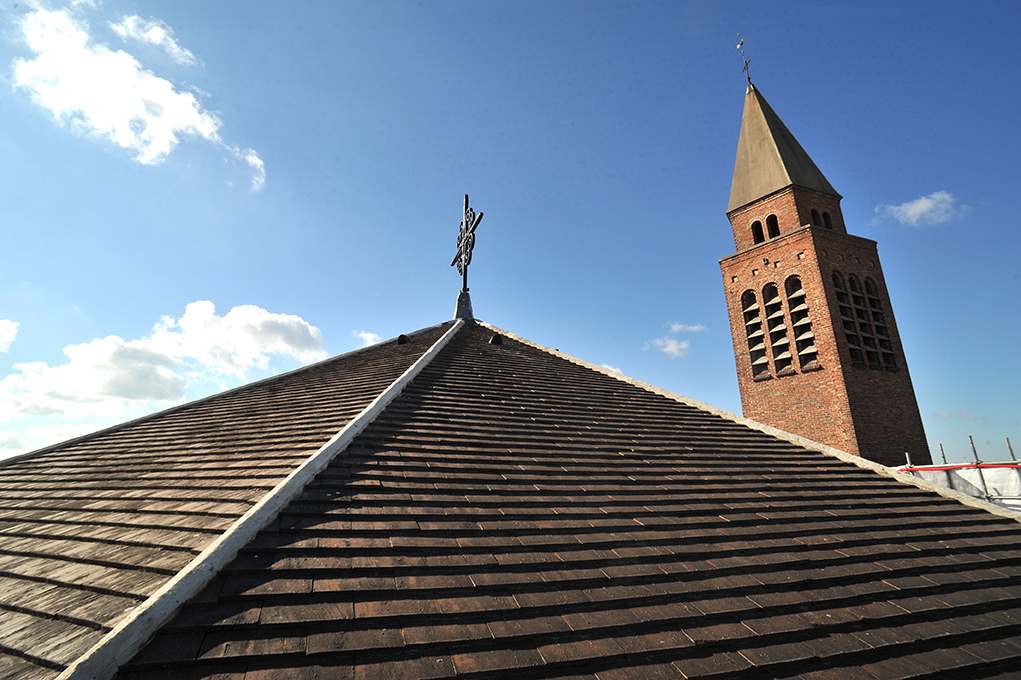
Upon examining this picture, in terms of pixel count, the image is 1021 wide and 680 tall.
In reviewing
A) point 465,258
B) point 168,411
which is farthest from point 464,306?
point 168,411

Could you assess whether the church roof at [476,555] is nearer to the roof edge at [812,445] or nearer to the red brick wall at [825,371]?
the roof edge at [812,445]

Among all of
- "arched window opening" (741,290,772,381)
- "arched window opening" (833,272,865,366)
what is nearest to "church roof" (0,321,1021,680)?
"arched window opening" (833,272,865,366)

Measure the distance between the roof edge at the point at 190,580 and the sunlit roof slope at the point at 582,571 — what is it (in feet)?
0.26

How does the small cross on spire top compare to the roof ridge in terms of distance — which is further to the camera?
the small cross on spire top

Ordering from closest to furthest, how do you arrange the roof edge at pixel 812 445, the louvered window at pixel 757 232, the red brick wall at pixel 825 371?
1. the roof edge at pixel 812 445
2. the red brick wall at pixel 825 371
3. the louvered window at pixel 757 232

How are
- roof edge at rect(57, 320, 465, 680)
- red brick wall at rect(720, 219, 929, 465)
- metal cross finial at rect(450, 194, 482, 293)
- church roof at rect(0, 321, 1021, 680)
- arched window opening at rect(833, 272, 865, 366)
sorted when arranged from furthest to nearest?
1. arched window opening at rect(833, 272, 865, 366)
2. red brick wall at rect(720, 219, 929, 465)
3. metal cross finial at rect(450, 194, 482, 293)
4. church roof at rect(0, 321, 1021, 680)
5. roof edge at rect(57, 320, 465, 680)

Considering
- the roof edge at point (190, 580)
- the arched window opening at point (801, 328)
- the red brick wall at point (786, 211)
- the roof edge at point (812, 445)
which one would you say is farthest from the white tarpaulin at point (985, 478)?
the roof edge at point (190, 580)

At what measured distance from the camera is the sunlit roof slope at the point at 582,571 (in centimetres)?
282

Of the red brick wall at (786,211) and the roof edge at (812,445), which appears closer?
the roof edge at (812,445)

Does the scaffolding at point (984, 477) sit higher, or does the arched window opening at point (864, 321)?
the arched window opening at point (864, 321)

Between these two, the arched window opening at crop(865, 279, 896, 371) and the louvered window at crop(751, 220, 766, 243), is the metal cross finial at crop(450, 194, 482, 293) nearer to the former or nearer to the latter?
the louvered window at crop(751, 220, 766, 243)

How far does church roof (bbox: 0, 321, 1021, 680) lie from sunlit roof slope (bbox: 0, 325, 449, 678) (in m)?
0.03

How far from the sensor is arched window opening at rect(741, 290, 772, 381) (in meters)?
19.1

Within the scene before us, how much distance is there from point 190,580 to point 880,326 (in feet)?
76.3
